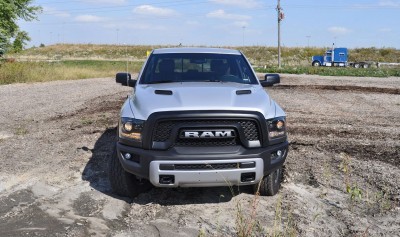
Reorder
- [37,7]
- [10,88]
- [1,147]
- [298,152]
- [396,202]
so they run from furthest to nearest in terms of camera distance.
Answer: [37,7] → [10,88] → [1,147] → [298,152] → [396,202]

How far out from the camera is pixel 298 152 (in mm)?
6957

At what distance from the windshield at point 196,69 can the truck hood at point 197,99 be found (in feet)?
1.43

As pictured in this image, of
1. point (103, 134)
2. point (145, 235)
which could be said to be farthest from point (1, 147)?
point (145, 235)

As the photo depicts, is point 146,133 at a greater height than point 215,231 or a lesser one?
greater

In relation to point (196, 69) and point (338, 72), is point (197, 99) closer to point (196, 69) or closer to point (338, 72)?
point (196, 69)

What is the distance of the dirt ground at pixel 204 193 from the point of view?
4.08m

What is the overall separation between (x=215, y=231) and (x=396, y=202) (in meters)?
2.19

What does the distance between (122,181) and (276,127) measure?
1.80 meters

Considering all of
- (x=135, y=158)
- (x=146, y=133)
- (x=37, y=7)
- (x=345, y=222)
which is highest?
(x=37, y=7)

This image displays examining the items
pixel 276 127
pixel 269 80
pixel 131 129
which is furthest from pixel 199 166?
pixel 269 80

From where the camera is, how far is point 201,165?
421cm

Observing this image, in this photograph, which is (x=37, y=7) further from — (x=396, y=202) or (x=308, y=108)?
(x=396, y=202)

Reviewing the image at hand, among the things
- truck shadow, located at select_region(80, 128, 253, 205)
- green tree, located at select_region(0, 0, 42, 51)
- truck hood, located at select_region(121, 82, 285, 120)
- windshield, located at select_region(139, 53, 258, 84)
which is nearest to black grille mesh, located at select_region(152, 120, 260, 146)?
truck hood, located at select_region(121, 82, 285, 120)

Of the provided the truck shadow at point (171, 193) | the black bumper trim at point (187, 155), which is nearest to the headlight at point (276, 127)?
the black bumper trim at point (187, 155)
